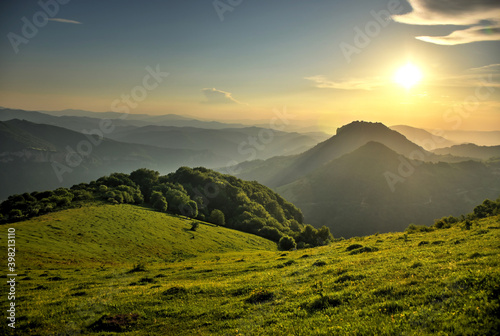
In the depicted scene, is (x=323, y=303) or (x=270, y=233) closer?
(x=323, y=303)

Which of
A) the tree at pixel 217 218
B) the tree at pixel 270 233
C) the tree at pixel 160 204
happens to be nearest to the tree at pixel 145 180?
the tree at pixel 160 204

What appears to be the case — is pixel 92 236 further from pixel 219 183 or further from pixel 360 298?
pixel 219 183

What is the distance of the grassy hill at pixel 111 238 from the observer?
149 feet

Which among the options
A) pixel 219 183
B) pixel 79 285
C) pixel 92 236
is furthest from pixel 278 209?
pixel 79 285

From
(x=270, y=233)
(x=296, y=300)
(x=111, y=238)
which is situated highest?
(x=296, y=300)

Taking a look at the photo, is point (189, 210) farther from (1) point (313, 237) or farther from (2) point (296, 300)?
(2) point (296, 300)

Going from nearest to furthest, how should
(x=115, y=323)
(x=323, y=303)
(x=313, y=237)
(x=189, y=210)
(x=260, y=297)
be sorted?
(x=323, y=303) → (x=115, y=323) → (x=260, y=297) → (x=313, y=237) → (x=189, y=210)

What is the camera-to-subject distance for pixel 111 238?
58531 mm

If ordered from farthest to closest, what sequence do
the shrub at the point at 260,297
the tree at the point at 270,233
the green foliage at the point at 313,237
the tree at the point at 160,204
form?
the tree at the point at 270,233 < the tree at the point at 160,204 < the green foliage at the point at 313,237 < the shrub at the point at 260,297

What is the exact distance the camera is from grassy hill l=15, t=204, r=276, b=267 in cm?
4544

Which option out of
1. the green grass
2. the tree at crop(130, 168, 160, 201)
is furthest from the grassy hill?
the tree at crop(130, 168, 160, 201)

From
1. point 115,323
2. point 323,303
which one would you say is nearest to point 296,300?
point 323,303

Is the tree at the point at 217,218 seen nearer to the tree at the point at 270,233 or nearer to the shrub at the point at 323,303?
the tree at the point at 270,233

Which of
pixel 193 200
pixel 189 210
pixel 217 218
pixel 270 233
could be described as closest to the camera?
pixel 189 210
